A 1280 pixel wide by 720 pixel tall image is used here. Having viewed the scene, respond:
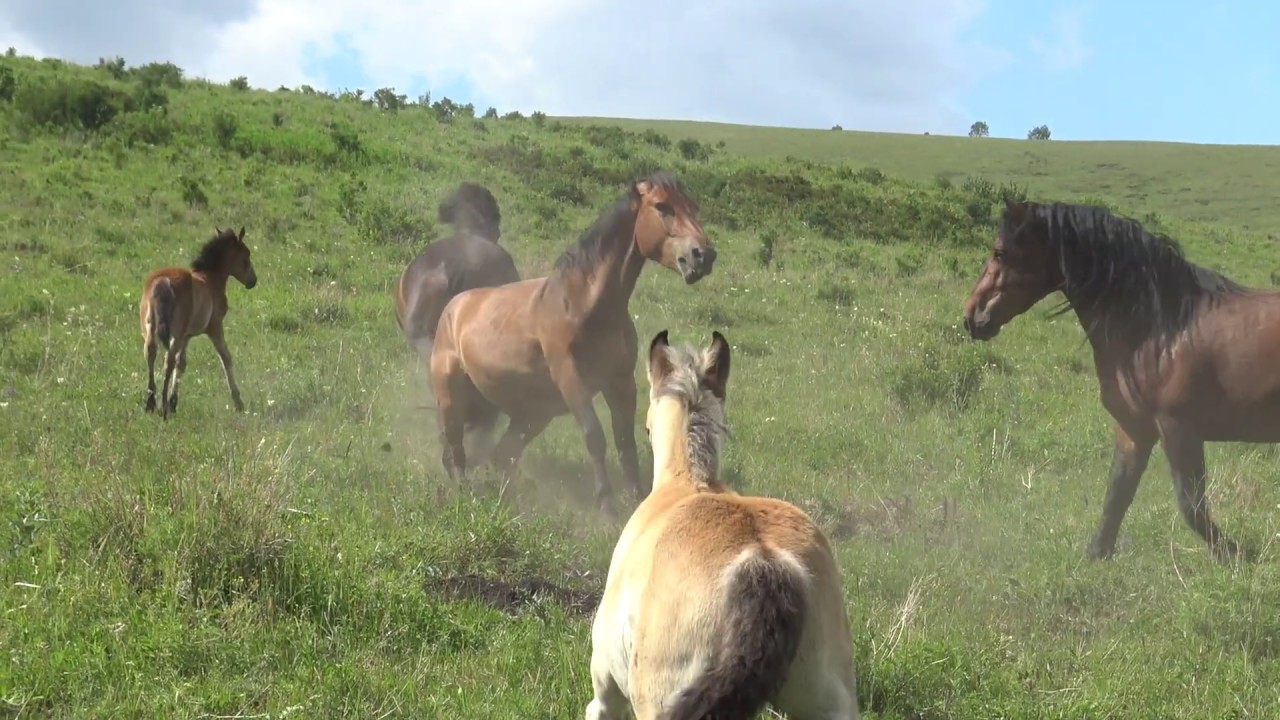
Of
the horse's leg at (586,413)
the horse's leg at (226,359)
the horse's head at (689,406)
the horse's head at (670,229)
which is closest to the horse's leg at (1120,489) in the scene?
the horse's head at (670,229)

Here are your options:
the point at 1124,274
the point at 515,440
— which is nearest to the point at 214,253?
the point at 515,440

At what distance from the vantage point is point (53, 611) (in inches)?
184

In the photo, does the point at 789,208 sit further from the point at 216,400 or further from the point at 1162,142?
the point at 1162,142

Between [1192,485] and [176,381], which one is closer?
[1192,485]

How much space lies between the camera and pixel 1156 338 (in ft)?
24.0

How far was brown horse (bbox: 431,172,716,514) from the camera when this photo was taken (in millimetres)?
7625

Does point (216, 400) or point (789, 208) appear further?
point (789, 208)

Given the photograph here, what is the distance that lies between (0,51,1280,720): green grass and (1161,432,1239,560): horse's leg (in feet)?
0.60

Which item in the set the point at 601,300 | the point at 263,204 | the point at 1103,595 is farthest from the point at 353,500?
the point at 263,204

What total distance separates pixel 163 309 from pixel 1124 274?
814cm

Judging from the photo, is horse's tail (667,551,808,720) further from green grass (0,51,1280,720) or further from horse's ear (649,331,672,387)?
green grass (0,51,1280,720)

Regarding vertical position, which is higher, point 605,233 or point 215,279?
A: point 605,233

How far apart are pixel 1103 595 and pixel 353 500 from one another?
14.8 feet

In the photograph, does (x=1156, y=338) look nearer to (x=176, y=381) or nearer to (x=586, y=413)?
(x=586, y=413)
